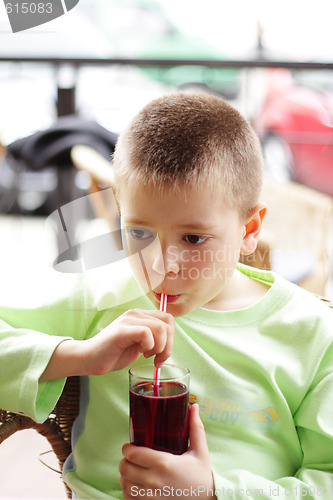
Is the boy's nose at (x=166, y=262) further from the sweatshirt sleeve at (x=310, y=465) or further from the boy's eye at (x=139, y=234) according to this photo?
the sweatshirt sleeve at (x=310, y=465)

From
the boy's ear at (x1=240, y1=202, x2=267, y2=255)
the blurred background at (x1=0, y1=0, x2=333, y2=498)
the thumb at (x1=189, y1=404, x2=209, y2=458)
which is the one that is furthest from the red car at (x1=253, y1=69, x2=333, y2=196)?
the thumb at (x1=189, y1=404, x2=209, y2=458)

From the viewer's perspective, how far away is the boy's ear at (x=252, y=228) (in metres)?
0.73

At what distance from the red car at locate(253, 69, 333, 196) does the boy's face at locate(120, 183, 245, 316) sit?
163mm

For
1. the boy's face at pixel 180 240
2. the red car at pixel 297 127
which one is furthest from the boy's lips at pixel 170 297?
the red car at pixel 297 127

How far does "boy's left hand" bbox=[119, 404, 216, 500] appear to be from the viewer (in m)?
0.64

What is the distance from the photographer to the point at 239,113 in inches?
28.4

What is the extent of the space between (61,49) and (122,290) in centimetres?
30

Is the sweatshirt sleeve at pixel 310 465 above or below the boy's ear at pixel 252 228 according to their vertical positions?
below

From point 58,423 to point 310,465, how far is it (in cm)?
32

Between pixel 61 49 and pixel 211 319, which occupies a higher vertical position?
pixel 61 49

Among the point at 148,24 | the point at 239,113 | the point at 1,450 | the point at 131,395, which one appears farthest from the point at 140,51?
the point at 1,450

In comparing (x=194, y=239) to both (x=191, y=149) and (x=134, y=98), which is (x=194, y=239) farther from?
(x=134, y=98)

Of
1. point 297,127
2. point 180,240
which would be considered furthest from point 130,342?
point 297,127

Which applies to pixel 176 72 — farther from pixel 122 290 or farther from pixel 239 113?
pixel 122 290
